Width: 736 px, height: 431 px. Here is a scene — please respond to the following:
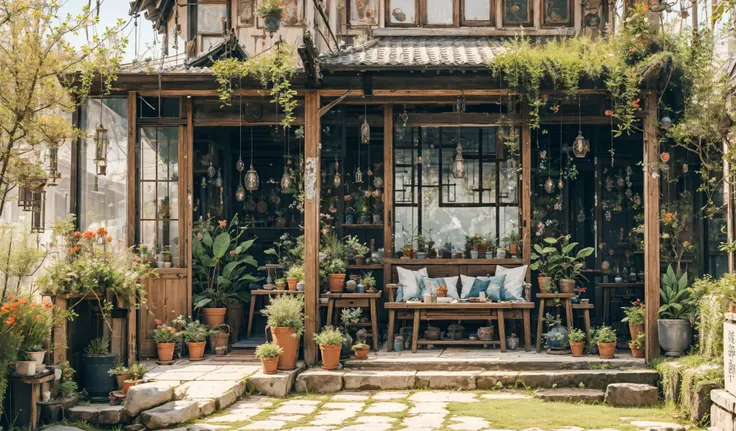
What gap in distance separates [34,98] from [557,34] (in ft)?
28.8

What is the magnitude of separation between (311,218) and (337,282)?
4.40 feet

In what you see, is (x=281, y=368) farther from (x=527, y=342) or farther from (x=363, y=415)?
(x=527, y=342)

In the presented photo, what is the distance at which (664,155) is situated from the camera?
38.0 ft

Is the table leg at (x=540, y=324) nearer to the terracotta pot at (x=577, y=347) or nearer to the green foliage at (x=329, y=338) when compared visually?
the terracotta pot at (x=577, y=347)

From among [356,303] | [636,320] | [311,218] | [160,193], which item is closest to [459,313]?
[356,303]

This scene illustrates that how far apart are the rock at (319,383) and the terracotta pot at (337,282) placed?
1.96m

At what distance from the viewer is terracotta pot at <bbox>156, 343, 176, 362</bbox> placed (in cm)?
1166

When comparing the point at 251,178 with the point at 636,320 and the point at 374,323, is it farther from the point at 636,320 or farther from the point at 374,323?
the point at 636,320

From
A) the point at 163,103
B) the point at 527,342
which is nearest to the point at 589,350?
the point at 527,342

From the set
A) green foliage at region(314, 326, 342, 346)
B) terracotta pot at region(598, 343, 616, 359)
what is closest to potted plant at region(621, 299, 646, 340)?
terracotta pot at region(598, 343, 616, 359)

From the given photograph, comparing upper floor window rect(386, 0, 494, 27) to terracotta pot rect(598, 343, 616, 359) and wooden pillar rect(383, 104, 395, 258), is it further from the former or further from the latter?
terracotta pot rect(598, 343, 616, 359)

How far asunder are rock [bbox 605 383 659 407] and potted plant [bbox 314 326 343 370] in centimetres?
321

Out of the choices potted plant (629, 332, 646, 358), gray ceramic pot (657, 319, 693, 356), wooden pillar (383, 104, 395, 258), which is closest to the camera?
gray ceramic pot (657, 319, 693, 356)

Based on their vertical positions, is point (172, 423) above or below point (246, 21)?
below
